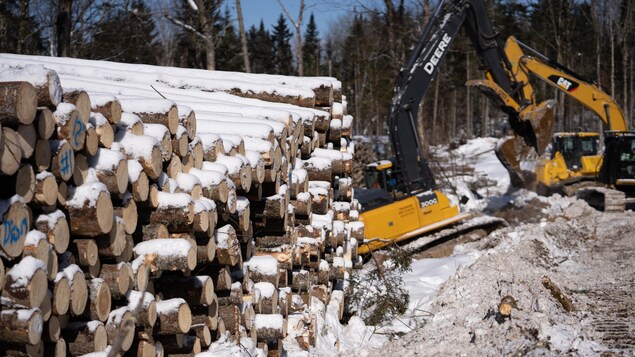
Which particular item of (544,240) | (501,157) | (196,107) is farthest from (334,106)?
(501,157)

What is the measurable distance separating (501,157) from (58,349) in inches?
642

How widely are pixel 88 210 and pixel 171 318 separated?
3.53ft

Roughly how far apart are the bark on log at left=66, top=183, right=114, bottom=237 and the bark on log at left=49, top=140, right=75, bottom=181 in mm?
121

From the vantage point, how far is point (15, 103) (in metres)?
3.06

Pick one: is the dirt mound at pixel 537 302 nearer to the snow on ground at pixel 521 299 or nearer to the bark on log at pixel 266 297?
the snow on ground at pixel 521 299

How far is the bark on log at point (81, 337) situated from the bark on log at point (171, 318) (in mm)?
685

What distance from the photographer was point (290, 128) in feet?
22.4

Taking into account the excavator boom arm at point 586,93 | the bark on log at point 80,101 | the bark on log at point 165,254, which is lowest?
the bark on log at point 165,254

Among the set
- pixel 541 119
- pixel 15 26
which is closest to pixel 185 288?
pixel 541 119

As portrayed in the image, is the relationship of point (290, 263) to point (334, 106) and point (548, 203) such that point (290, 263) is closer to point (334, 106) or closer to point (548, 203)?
point (334, 106)

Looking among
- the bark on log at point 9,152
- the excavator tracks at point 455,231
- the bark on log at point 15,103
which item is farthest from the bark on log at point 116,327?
the excavator tracks at point 455,231

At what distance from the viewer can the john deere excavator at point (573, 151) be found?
59.2ft

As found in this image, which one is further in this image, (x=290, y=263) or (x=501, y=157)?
(x=501, y=157)

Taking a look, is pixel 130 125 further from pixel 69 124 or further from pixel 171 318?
pixel 171 318
